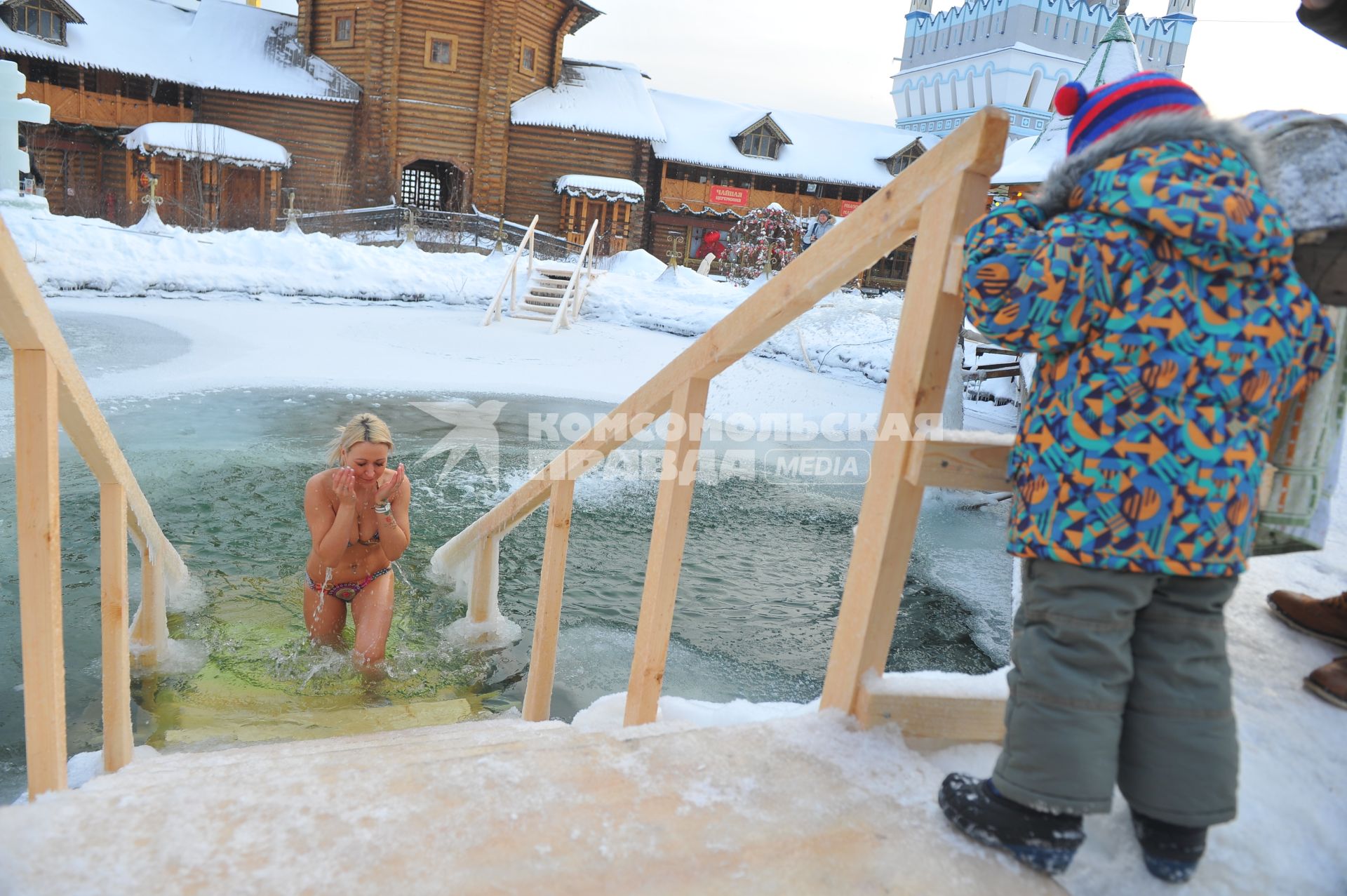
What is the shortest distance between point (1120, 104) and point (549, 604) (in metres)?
2.19

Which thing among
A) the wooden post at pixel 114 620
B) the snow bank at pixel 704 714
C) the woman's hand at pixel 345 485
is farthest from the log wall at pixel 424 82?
the snow bank at pixel 704 714

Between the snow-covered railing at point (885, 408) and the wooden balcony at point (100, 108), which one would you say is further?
the wooden balcony at point (100, 108)

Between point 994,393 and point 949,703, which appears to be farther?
point 994,393

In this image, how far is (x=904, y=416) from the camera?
1690 millimetres

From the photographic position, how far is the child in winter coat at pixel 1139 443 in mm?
1347

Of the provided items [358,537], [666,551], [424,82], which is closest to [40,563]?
[666,551]

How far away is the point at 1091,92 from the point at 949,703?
1264mm

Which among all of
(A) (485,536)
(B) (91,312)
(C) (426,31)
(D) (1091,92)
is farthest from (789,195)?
(D) (1091,92)

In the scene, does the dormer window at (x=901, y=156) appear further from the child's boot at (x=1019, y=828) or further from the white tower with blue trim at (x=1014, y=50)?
the child's boot at (x=1019, y=828)

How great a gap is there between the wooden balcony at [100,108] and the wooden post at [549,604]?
2583 centimetres

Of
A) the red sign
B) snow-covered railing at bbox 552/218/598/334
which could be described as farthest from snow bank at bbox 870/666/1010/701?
the red sign

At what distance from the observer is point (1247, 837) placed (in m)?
1.66

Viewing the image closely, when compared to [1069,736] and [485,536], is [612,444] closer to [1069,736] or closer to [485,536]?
[1069,736]

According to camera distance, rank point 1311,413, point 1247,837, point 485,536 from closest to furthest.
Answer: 1. point 1311,413
2. point 1247,837
3. point 485,536
